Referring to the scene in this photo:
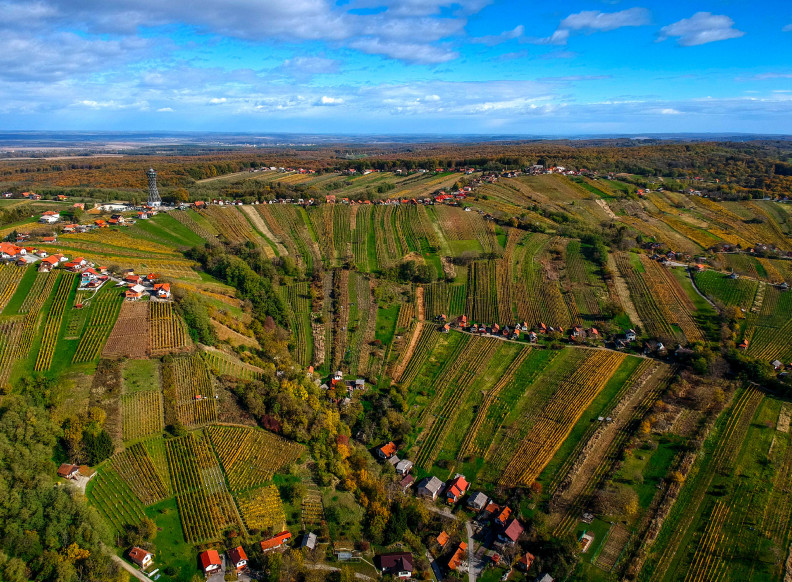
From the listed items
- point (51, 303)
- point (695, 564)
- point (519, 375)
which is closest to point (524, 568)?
point (695, 564)

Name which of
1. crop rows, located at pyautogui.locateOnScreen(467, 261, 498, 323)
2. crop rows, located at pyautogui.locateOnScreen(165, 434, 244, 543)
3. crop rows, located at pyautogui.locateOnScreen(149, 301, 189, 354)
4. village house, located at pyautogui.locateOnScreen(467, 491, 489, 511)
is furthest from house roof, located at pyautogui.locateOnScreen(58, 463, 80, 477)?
crop rows, located at pyautogui.locateOnScreen(467, 261, 498, 323)

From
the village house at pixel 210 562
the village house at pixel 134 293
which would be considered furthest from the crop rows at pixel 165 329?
the village house at pixel 210 562

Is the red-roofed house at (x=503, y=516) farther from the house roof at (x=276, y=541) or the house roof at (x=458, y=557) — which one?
the house roof at (x=276, y=541)

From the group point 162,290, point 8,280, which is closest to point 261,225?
point 162,290

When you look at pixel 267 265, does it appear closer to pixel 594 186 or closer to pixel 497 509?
pixel 497 509

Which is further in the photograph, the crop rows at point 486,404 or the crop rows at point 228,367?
the crop rows at point 228,367

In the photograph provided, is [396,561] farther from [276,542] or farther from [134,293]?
[134,293]
